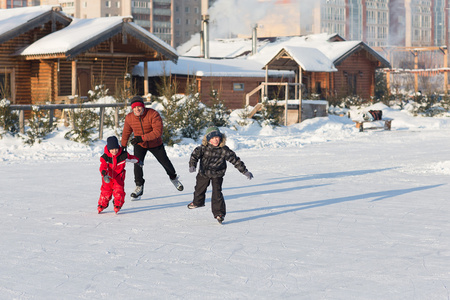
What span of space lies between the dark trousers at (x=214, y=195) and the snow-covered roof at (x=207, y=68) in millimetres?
22806

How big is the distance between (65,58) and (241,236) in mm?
20146

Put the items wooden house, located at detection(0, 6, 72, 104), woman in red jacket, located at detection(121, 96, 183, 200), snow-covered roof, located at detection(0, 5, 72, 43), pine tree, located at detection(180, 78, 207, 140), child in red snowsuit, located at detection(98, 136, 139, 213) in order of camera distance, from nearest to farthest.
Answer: child in red snowsuit, located at detection(98, 136, 139, 213) → woman in red jacket, located at detection(121, 96, 183, 200) → pine tree, located at detection(180, 78, 207, 140) → snow-covered roof, located at detection(0, 5, 72, 43) → wooden house, located at detection(0, 6, 72, 104)

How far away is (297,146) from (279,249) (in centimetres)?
1277

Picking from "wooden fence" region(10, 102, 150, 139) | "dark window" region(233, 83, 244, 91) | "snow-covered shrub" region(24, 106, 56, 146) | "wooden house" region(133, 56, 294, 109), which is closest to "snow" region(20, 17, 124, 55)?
"wooden house" region(133, 56, 294, 109)

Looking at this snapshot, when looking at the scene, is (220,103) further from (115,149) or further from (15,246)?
(15,246)

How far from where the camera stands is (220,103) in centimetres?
2262

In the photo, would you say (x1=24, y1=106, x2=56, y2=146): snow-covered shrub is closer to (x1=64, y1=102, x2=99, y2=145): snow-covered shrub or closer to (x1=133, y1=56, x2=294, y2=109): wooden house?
(x1=64, y1=102, x2=99, y2=145): snow-covered shrub

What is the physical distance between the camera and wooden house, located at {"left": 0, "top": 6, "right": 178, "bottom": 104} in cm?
2531

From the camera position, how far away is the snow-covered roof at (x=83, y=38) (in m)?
24.3

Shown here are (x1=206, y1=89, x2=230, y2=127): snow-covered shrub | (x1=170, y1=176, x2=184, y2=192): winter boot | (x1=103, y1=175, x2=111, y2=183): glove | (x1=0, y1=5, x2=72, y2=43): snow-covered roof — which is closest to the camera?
(x1=103, y1=175, x2=111, y2=183): glove

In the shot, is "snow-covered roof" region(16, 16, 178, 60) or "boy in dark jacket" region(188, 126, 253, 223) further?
"snow-covered roof" region(16, 16, 178, 60)

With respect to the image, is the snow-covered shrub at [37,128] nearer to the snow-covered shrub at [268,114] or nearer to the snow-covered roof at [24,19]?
the snow-covered roof at [24,19]

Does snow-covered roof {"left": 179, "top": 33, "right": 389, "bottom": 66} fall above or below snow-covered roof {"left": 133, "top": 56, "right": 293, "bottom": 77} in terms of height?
above

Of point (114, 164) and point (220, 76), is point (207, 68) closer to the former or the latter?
point (220, 76)
